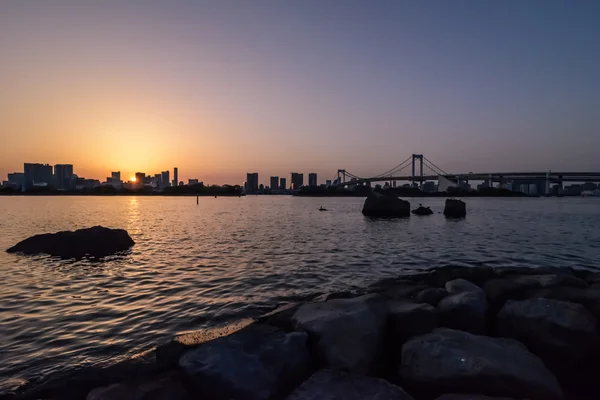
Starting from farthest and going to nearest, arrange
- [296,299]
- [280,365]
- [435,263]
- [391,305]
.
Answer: [435,263], [296,299], [391,305], [280,365]

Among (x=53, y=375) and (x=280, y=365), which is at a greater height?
(x=280, y=365)

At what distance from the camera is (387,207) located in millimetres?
44781

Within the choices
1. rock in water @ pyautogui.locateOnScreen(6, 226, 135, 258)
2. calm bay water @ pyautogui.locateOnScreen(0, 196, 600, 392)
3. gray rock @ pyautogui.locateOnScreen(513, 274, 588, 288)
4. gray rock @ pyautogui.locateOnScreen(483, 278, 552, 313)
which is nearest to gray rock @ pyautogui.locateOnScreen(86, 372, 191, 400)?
calm bay water @ pyautogui.locateOnScreen(0, 196, 600, 392)

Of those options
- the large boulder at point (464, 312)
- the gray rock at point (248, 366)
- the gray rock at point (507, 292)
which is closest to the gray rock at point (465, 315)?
the large boulder at point (464, 312)

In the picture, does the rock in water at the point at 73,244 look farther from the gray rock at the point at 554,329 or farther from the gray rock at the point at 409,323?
the gray rock at the point at 554,329

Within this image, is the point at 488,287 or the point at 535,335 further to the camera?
the point at 488,287

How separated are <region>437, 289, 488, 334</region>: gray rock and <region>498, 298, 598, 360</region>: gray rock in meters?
0.40

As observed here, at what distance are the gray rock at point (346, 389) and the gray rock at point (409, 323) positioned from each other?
168 centimetres

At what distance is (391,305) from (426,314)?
65 cm

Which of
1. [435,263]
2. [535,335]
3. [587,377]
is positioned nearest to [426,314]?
[535,335]

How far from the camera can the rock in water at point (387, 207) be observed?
44.5m

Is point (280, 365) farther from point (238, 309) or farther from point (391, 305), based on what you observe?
point (238, 309)

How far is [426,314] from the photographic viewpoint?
5551 mm

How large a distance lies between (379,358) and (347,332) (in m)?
0.60
